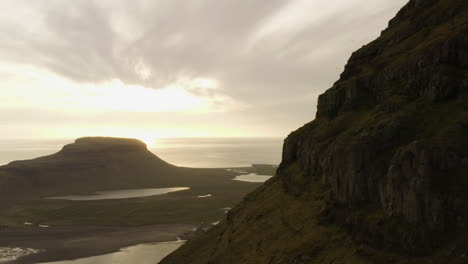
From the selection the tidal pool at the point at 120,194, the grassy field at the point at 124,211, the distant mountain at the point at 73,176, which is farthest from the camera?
the distant mountain at the point at 73,176

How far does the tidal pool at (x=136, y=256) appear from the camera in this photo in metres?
70.2

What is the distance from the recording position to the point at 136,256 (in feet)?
241

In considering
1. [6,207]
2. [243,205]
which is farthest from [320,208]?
[6,207]

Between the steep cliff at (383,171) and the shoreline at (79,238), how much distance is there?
38601 millimetres

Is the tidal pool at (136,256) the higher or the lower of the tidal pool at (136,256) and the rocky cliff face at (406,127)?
the lower

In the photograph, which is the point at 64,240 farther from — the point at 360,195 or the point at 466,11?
the point at 466,11

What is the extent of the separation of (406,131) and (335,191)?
25.3 ft

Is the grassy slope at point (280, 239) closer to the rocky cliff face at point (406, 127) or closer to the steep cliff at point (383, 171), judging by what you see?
the steep cliff at point (383, 171)

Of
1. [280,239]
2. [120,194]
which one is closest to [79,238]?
[280,239]

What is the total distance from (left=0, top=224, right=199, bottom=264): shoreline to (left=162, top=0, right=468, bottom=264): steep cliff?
127 feet

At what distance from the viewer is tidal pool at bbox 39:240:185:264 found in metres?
70.2

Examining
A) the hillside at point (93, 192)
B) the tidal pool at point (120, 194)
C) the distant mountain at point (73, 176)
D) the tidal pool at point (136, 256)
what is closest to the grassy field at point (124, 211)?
the hillside at point (93, 192)

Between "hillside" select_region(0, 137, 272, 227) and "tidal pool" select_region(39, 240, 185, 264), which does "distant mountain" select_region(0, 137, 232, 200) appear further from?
"tidal pool" select_region(39, 240, 185, 264)

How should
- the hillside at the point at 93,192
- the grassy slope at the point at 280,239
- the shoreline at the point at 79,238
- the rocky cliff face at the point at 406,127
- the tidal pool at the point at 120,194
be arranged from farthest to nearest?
the tidal pool at the point at 120,194, the hillside at the point at 93,192, the shoreline at the point at 79,238, the grassy slope at the point at 280,239, the rocky cliff face at the point at 406,127
